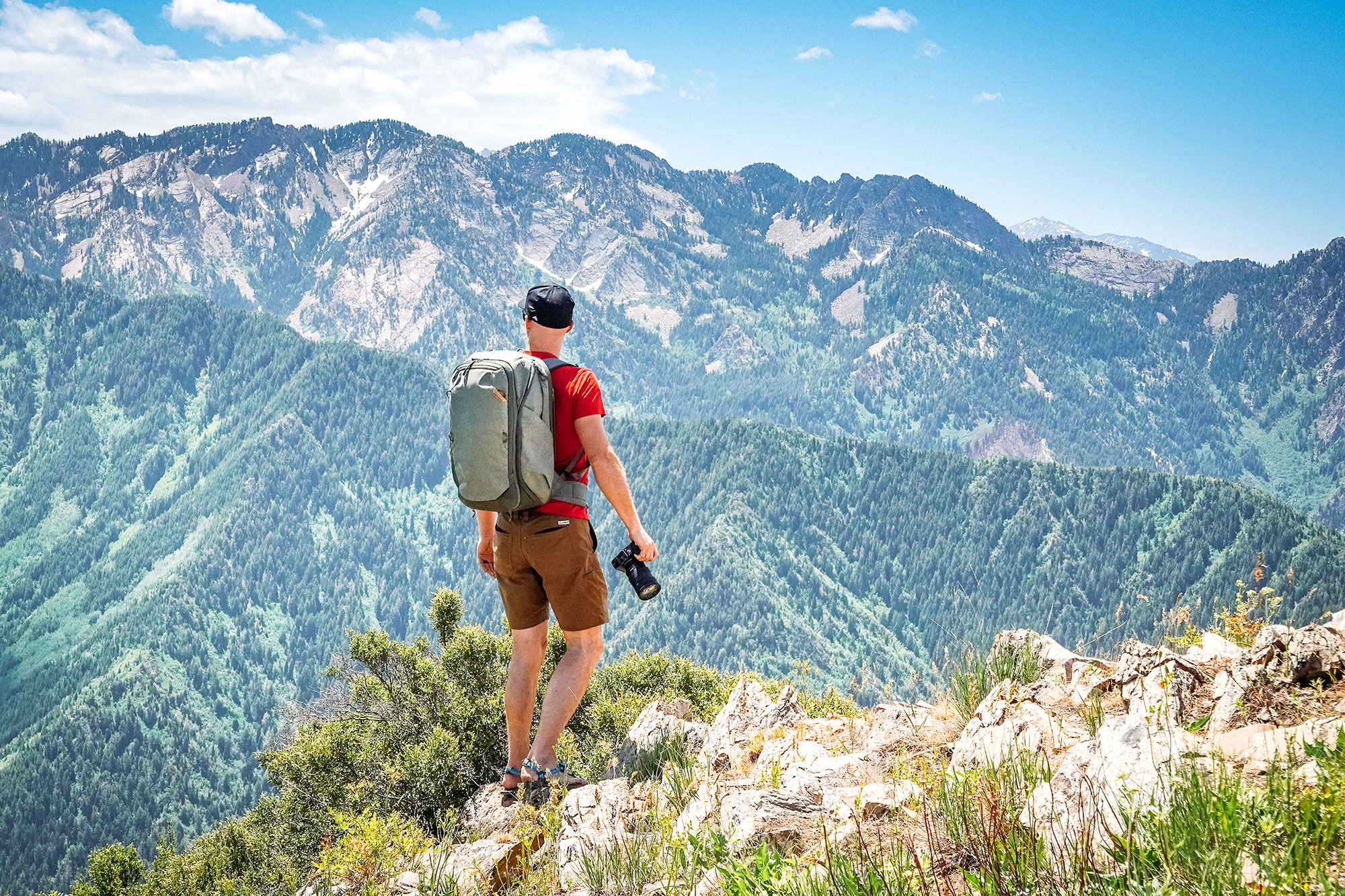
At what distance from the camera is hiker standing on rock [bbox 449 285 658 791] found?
6648 millimetres

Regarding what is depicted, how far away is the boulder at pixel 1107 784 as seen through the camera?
13.8 ft

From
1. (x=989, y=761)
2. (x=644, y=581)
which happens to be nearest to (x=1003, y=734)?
(x=989, y=761)

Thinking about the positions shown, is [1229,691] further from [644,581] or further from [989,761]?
[644,581]

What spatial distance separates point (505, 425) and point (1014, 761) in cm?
453

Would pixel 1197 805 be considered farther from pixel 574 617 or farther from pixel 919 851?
pixel 574 617

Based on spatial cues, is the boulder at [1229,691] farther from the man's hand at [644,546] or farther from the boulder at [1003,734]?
the man's hand at [644,546]

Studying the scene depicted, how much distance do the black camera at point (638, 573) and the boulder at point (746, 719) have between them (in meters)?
2.83

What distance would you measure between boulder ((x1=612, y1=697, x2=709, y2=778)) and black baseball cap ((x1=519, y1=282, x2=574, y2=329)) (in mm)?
4491

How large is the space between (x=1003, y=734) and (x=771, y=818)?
2058 millimetres

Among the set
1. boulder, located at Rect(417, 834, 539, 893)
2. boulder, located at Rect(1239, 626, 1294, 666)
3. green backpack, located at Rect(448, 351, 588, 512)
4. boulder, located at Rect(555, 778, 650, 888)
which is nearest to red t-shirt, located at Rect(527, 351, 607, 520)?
green backpack, located at Rect(448, 351, 588, 512)

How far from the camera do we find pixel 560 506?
22.9 feet

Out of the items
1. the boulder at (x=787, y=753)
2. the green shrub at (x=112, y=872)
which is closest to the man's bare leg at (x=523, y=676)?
the boulder at (x=787, y=753)

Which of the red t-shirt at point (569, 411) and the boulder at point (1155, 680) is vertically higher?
the red t-shirt at point (569, 411)

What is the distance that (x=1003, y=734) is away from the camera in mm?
6344
